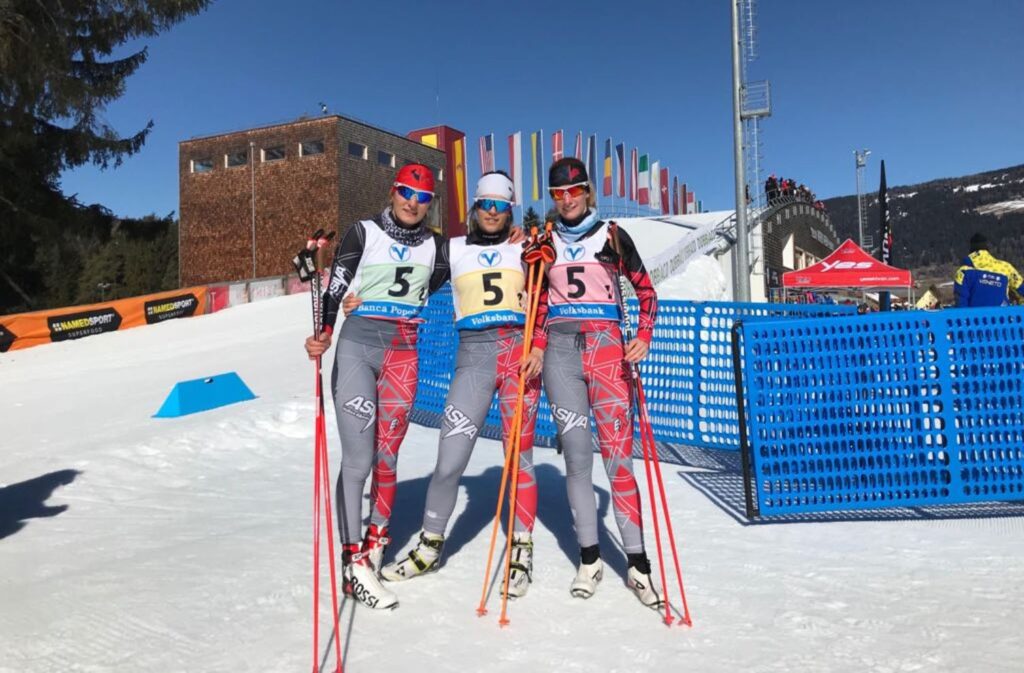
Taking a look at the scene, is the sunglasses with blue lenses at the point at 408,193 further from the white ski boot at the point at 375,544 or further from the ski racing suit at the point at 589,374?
the white ski boot at the point at 375,544

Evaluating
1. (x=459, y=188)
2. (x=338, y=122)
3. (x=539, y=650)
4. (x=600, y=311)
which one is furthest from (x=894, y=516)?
(x=459, y=188)

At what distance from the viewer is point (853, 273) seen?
17844 millimetres

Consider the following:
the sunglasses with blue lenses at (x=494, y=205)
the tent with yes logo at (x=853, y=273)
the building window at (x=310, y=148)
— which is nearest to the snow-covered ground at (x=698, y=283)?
the tent with yes logo at (x=853, y=273)

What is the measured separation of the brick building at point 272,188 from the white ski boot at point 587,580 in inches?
1451

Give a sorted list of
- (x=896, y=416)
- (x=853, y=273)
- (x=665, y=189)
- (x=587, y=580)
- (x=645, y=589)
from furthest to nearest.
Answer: (x=665, y=189), (x=853, y=273), (x=896, y=416), (x=587, y=580), (x=645, y=589)

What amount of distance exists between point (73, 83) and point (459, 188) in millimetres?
31761

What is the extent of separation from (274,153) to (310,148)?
2.71 m

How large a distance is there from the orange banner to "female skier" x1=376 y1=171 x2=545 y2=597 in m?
18.2

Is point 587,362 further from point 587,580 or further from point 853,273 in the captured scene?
point 853,273

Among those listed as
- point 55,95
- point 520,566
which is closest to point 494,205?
point 520,566

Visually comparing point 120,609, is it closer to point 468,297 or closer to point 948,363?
point 468,297

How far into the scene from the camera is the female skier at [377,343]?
136 inches

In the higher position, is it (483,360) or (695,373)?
(483,360)

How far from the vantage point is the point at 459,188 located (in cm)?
4656
